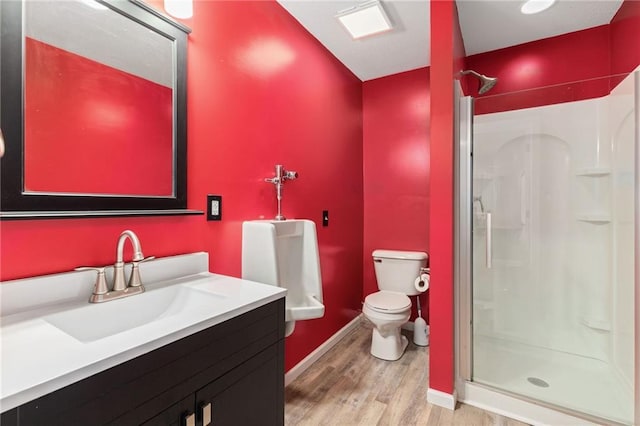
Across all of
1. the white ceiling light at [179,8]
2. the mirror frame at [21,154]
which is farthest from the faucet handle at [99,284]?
the white ceiling light at [179,8]

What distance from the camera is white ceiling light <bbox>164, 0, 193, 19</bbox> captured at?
123cm

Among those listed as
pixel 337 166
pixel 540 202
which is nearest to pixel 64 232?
pixel 337 166

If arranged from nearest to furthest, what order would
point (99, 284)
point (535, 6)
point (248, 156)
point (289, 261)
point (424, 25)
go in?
point (99, 284), point (248, 156), point (289, 261), point (535, 6), point (424, 25)

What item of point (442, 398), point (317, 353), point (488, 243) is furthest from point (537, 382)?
point (317, 353)

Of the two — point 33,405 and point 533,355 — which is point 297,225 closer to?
point 33,405

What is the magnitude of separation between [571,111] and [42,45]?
288 centimetres

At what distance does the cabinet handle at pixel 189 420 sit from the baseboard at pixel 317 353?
112 centimetres

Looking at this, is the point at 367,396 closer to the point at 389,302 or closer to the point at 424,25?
the point at 389,302

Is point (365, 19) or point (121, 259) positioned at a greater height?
point (365, 19)

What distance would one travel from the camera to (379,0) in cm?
181

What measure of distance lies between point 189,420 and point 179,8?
5.05 ft

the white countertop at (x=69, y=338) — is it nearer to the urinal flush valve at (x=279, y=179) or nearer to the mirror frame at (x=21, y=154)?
the mirror frame at (x=21, y=154)

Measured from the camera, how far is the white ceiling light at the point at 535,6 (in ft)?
6.17

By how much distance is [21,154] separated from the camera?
0.85 metres
